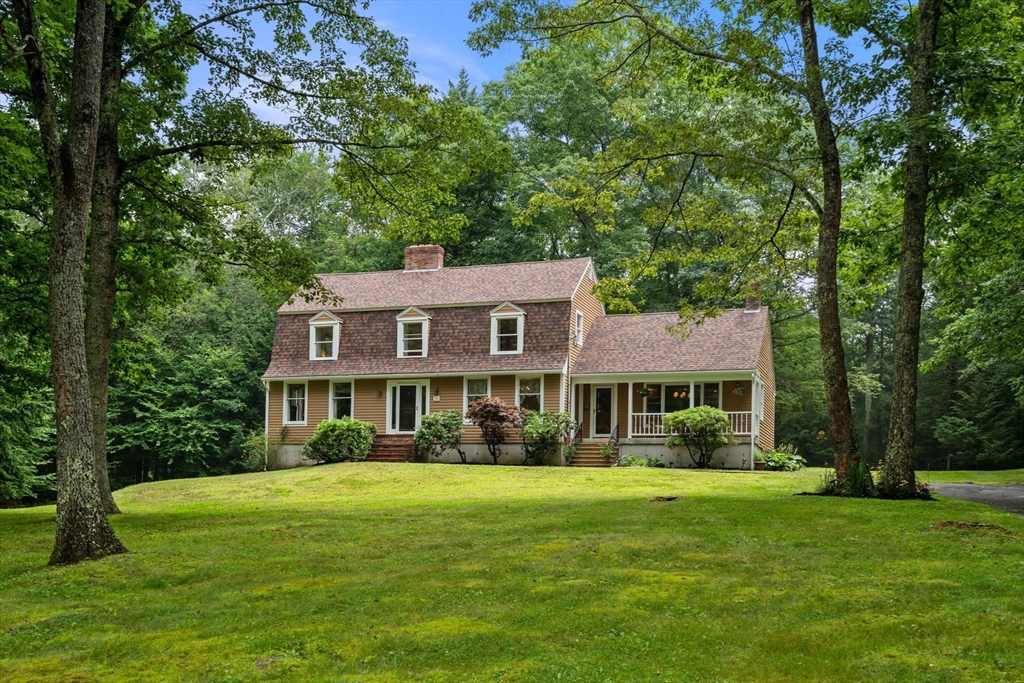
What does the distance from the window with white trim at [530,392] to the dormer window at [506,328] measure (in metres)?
1.06

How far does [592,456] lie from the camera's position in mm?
29203

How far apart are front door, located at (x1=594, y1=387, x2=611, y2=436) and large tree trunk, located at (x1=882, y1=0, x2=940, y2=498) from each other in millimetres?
16497

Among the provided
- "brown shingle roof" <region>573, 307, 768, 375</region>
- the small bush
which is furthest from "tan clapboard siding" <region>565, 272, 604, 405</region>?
the small bush

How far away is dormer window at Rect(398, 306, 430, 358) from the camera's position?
105ft

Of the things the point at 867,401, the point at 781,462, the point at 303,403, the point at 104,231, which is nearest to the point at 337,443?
the point at 303,403

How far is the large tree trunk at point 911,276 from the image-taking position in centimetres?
1502

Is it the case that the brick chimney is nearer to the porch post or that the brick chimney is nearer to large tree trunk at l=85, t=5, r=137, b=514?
the porch post

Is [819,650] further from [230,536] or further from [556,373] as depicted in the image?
[556,373]

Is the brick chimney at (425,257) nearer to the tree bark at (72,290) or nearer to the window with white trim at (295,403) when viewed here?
the window with white trim at (295,403)

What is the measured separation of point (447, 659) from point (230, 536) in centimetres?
687

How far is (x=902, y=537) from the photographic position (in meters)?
10.9

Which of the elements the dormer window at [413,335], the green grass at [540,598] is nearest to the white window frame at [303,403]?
the dormer window at [413,335]

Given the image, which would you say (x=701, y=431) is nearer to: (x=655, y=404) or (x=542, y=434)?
(x=655, y=404)

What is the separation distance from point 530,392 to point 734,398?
21.8 ft
